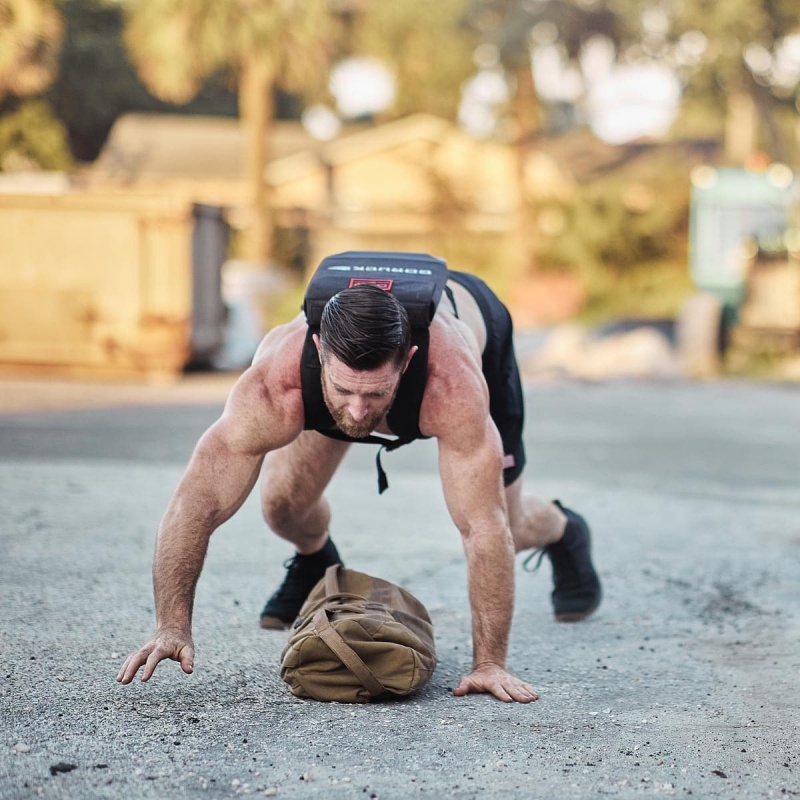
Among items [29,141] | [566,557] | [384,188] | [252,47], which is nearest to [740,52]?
[252,47]

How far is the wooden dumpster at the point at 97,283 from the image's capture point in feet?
39.7

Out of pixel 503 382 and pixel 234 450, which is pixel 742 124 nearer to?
pixel 503 382

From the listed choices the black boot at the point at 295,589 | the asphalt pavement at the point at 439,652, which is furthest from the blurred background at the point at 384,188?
the black boot at the point at 295,589

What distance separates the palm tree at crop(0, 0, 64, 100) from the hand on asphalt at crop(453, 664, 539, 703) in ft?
37.6

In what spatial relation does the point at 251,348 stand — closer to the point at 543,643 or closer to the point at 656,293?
the point at 543,643

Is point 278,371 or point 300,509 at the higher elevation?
point 278,371

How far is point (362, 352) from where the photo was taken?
10.6 feet

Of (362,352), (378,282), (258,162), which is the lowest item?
(362,352)

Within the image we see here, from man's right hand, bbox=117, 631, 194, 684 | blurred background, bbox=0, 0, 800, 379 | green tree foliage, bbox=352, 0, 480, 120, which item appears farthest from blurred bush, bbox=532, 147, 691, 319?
man's right hand, bbox=117, 631, 194, 684

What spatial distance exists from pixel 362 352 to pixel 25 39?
11399mm

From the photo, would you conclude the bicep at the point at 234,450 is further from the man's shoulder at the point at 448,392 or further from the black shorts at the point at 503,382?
the black shorts at the point at 503,382

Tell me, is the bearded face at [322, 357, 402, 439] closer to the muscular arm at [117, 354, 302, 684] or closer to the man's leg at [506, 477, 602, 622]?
the muscular arm at [117, 354, 302, 684]

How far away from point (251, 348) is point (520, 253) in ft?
38.7

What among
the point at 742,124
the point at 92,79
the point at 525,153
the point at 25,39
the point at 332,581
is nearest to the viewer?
the point at 332,581
